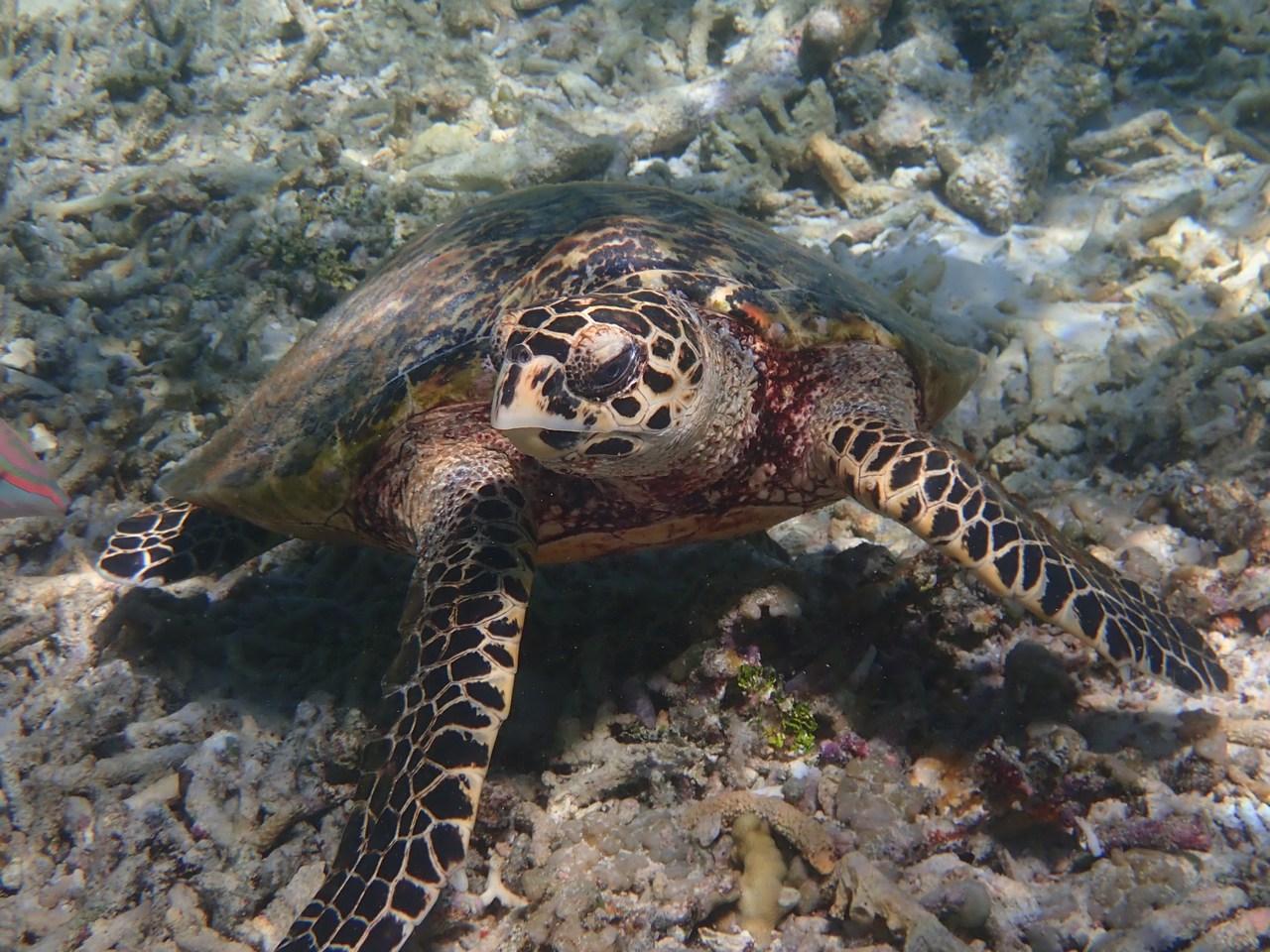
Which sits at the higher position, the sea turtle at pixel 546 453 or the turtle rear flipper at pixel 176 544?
the sea turtle at pixel 546 453

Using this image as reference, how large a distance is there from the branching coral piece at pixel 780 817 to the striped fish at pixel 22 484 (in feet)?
8.97

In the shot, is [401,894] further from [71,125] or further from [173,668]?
[71,125]

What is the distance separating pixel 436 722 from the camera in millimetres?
2018

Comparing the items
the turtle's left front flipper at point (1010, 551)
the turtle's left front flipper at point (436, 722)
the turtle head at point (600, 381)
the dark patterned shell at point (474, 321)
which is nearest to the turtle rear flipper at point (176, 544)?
the dark patterned shell at point (474, 321)

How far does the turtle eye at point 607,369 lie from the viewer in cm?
198

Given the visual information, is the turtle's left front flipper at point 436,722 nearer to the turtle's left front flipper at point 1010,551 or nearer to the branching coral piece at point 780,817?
the branching coral piece at point 780,817

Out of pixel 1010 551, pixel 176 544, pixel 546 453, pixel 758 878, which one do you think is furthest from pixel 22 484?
pixel 1010 551

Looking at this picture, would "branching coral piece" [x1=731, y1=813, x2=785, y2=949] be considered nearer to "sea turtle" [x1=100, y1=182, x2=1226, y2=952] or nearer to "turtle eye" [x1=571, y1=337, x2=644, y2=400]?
"sea turtle" [x1=100, y1=182, x2=1226, y2=952]

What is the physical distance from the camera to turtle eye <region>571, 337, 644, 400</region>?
1982 millimetres

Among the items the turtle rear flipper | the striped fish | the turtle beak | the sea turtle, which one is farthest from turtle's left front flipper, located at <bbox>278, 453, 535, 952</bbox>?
the striped fish

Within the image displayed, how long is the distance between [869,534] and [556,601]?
1.59 meters

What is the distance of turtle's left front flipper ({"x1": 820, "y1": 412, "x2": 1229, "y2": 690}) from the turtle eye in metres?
0.88

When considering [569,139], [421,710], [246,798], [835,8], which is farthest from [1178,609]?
[835,8]

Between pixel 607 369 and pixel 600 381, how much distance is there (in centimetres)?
4
